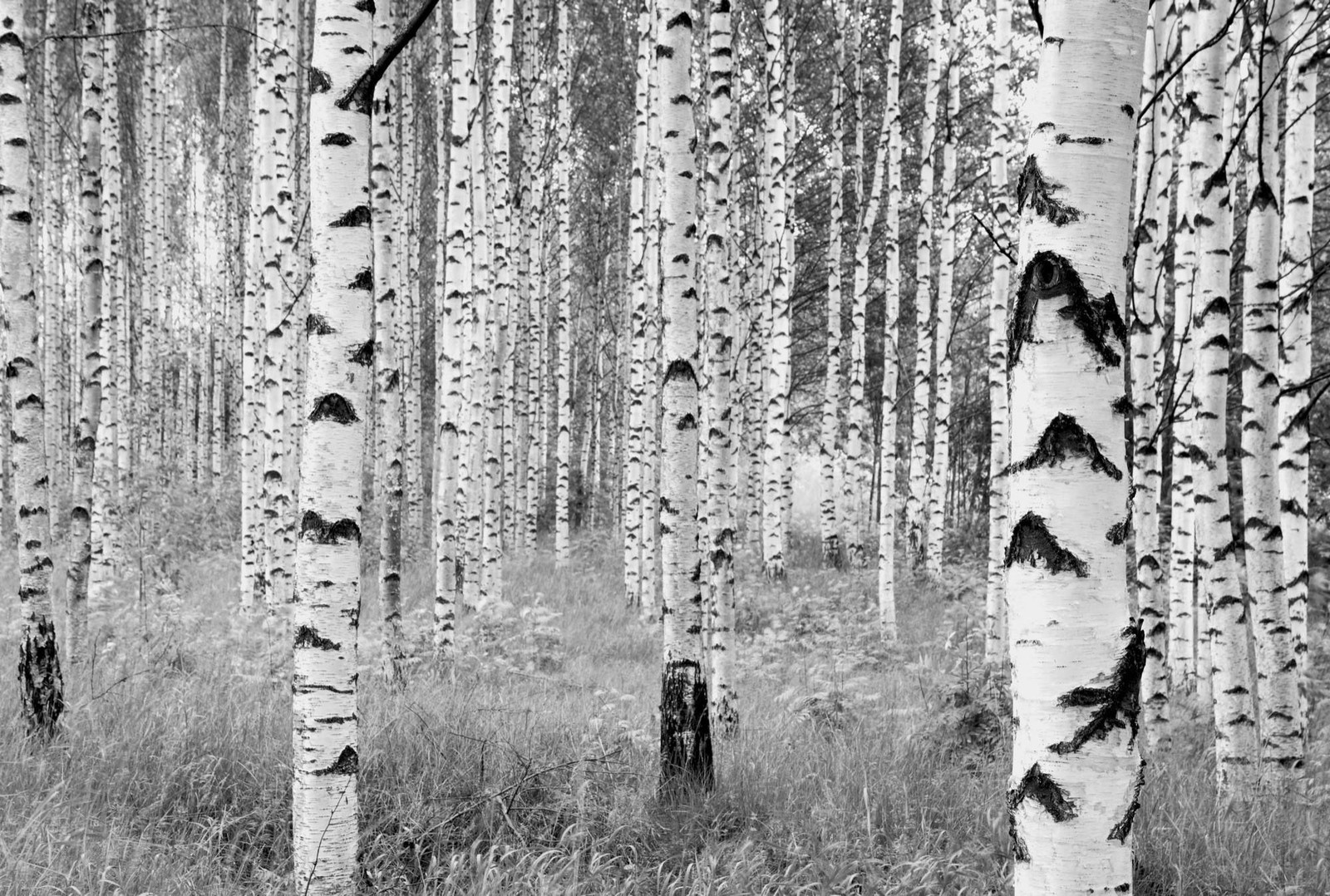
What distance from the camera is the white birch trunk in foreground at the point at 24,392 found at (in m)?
4.42

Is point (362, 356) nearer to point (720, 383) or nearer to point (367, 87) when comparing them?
point (367, 87)

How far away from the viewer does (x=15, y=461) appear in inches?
181

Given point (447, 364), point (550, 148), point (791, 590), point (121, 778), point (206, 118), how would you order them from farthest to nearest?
point (206, 118) → point (550, 148) → point (791, 590) → point (447, 364) → point (121, 778)

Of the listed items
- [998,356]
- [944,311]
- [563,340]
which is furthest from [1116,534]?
[563,340]

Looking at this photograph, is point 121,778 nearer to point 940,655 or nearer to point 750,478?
point 940,655

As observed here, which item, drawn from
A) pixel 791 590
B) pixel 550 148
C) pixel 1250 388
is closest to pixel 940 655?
pixel 791 590

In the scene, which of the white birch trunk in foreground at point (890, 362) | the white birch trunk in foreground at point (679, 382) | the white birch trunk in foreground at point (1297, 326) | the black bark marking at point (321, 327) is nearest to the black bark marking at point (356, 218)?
the black bark marking at point (321, 327)

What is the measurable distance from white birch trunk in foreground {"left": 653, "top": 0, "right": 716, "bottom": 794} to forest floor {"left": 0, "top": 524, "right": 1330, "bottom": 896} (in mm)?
595

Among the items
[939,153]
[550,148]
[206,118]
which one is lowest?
[550,148]

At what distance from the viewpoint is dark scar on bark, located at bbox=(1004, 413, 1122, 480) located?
1.65 meters

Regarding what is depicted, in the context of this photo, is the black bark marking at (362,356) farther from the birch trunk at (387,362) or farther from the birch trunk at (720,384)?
the birch trunk at (387,362)

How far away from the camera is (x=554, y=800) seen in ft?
13.3

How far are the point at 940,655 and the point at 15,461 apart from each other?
7687mm

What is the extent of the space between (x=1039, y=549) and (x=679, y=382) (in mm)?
2901
